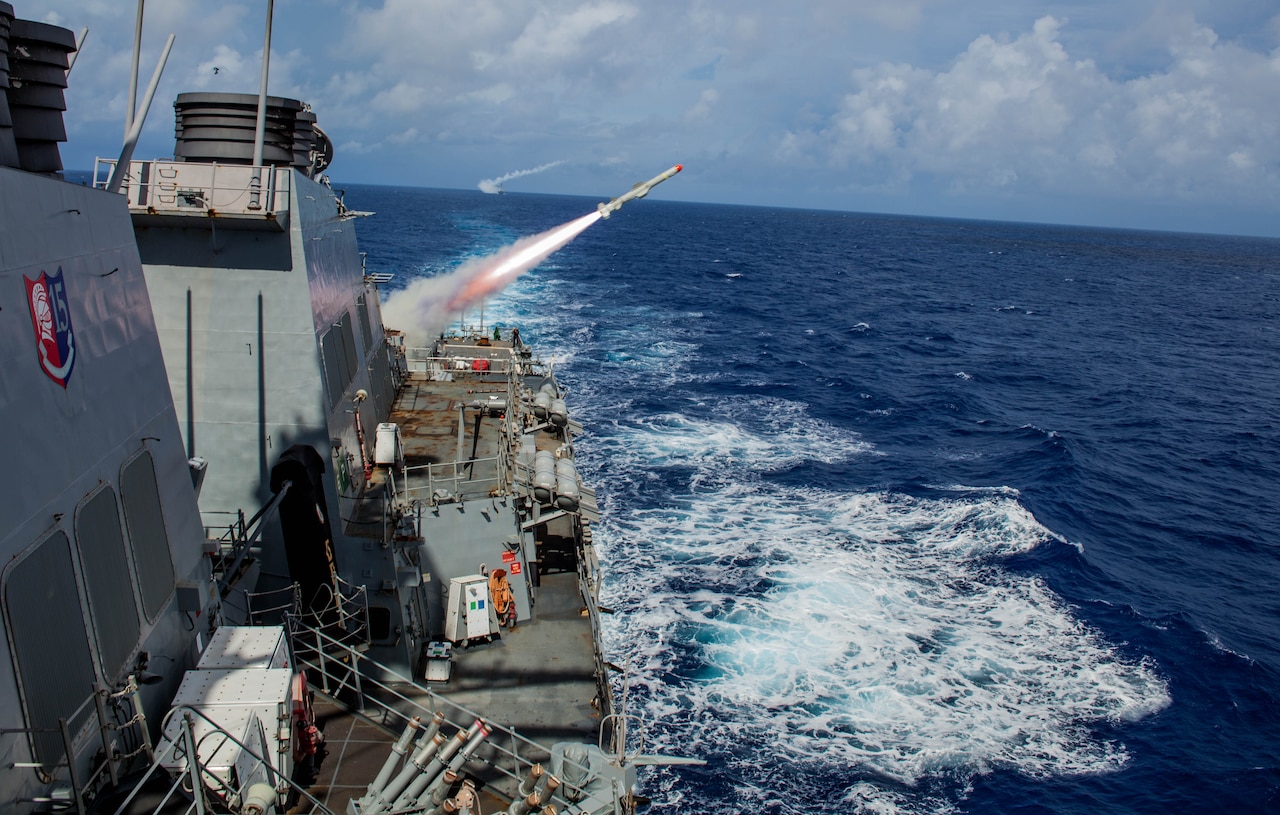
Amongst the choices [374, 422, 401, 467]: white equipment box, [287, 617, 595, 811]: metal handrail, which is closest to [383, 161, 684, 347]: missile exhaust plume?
[374, 422, 401, 467]: white equipment box

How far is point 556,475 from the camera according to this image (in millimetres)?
20188

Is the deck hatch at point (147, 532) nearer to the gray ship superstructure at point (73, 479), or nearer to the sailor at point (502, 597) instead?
the gray ship superstructure at point (73, 479)

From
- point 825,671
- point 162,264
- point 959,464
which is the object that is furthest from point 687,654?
point 959,464

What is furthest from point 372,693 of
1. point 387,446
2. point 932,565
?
point 932,565

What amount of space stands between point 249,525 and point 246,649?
3529 millimetres

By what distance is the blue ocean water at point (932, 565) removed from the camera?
2123 cm

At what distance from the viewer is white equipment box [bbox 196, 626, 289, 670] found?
1009 cm

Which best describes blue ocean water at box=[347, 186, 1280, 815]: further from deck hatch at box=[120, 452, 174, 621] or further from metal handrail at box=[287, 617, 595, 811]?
deck hatch at box=[120, 452, 174, 621]

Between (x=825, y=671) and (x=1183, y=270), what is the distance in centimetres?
19667

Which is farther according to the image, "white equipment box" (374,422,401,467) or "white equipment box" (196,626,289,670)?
"white equipment box" (374,422,401,467)

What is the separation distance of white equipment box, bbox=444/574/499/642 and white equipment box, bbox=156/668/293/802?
805 centimetres

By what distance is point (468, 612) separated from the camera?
18078 millimetres

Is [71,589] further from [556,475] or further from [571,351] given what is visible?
[571,351]

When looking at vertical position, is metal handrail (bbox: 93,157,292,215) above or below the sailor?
above
